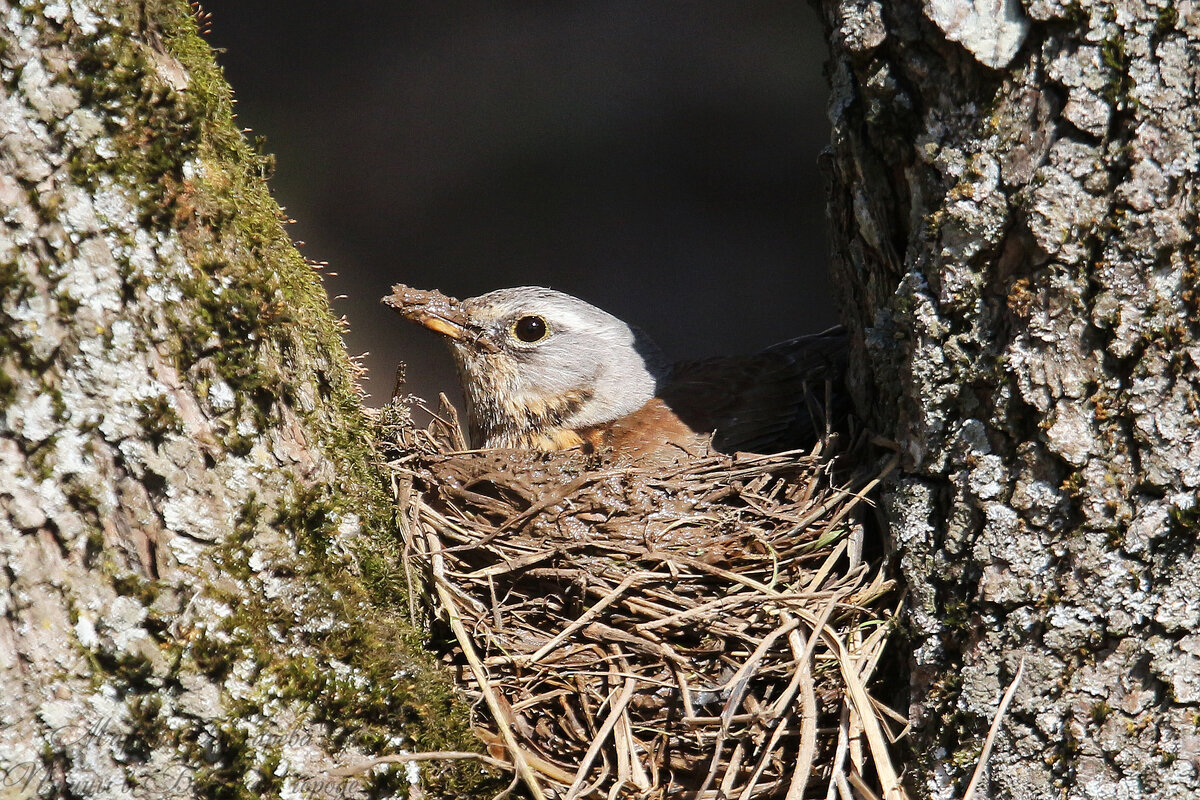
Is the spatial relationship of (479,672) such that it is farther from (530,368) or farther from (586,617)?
(530,368)

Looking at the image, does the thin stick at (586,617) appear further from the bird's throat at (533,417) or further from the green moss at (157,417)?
the bird's throat at (533,417)

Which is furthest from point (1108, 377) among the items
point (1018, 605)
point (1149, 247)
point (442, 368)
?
point (442, 368)

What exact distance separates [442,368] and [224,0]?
96.4 inches

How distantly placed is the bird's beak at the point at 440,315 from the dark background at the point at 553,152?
201 centimetres

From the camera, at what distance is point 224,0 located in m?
5.98

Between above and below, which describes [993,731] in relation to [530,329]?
below

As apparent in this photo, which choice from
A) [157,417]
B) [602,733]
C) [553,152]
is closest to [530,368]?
[602,733]

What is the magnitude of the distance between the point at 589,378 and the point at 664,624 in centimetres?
147

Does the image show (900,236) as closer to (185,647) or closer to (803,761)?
(803,761)

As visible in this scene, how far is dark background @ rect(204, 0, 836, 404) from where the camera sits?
588cm

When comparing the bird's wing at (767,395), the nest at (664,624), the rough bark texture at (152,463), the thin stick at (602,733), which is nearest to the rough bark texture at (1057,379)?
the nest at (664,624)

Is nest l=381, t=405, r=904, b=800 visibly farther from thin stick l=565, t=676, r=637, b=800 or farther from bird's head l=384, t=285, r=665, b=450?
bird's head l=384, t=285, r=665, b=450

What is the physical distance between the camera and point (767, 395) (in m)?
3.44

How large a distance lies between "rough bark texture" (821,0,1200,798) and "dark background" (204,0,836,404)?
3872 millimetres
